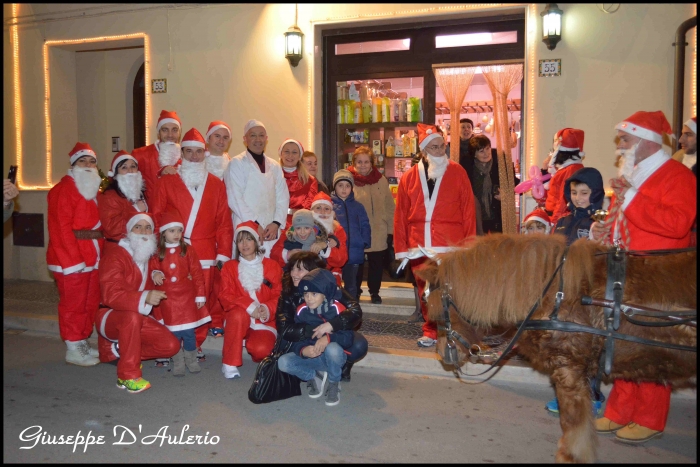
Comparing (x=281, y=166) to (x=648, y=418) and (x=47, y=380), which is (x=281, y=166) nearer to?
(x=47, y=380)

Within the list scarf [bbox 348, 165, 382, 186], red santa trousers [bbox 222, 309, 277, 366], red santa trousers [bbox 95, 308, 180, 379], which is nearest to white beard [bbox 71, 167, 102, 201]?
red santa trousers [bbox 95, 308, 180, 379]

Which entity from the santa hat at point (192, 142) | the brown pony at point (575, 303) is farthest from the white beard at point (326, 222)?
the brown pony at point (575, 303)

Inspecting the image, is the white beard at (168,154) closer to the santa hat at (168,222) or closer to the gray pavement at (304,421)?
the santa hat at (168,222)

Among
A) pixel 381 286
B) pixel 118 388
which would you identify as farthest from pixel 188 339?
pixel 381 286

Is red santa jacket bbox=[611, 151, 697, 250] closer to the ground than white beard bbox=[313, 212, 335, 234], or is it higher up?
higher up

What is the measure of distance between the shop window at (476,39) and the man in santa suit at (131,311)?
5239 millimetres

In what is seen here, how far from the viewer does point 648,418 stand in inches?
152

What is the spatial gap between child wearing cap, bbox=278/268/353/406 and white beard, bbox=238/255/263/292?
0.79 m

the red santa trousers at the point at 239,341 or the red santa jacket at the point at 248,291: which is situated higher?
the red santa jacket at the point at 248,291

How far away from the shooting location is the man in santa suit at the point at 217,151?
21.3 ft

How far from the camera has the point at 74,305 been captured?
18.9ft

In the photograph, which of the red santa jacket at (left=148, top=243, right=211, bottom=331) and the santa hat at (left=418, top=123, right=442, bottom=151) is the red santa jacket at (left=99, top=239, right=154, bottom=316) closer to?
the red santa jacket at (left=148, top=243, right=211, bottom=331)

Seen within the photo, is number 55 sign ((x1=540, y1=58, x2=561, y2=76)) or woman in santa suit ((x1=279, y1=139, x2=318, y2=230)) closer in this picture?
woman in santa suit ((x1=279, y1=139, x2=318, y2=230))

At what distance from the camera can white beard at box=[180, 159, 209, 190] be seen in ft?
19.5
